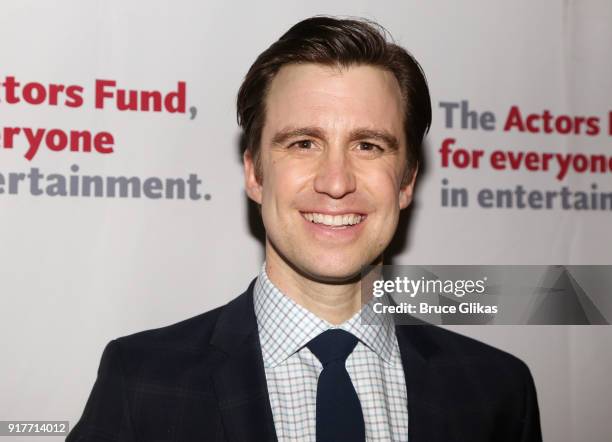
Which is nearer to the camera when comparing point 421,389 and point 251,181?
point 421,389

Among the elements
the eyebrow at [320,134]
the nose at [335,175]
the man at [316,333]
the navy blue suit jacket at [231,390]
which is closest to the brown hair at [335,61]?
the man at [316,333]

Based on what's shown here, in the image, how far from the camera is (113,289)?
210cm

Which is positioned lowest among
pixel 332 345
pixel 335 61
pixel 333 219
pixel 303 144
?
pixel 332 345

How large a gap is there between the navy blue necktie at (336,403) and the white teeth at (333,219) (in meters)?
0.32

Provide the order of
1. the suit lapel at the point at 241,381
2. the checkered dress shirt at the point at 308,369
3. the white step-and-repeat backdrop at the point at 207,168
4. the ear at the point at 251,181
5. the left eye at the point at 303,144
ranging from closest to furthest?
the suit lapel at the point at 241,381, the checkered dress shirt at the point at 308,369, the left eye at the point at 303,144, the ear at the point at 251,181, the white step-and-repeat backdrop at the point at 207,168

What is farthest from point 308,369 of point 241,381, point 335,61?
point 335,61

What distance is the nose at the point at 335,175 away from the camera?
66.3 inches

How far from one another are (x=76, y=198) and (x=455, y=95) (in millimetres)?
1369

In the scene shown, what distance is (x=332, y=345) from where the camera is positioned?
5.66 ft

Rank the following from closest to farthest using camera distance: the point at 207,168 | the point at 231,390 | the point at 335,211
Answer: the point at 231,390
the point at 335,211
the point at 207,168

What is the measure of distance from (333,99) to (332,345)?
25.5 inches

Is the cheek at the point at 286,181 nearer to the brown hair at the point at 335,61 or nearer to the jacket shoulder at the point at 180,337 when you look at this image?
the brown hair at the point at 335,61

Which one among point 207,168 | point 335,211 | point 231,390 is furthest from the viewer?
point 207,168

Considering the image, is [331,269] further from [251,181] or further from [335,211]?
[251,181]
